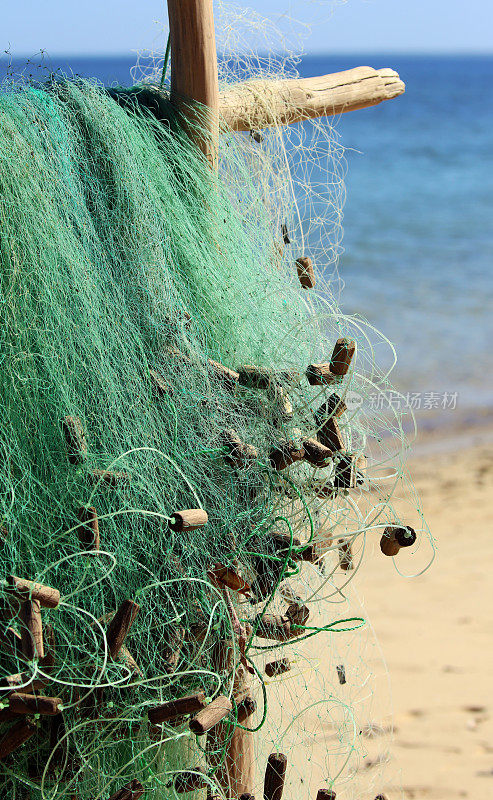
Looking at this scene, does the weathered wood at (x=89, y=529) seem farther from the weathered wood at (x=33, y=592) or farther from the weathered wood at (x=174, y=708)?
the weathered wood at (x=174, y=708)

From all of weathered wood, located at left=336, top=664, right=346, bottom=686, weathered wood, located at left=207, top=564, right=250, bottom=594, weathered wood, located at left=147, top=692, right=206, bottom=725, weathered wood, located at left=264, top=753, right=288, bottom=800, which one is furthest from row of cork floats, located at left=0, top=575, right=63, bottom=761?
weathered wood, located at left=336, top=664, right=346, bottom=686

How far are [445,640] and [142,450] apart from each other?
6.70 feet

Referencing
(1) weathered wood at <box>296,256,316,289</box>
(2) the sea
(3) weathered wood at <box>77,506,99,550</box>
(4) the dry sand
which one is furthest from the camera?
(2) the sea

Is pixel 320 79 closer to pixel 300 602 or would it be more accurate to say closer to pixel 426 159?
pixel 300 602

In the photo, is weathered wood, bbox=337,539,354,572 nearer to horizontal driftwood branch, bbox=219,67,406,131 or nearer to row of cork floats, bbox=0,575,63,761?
row of cork floats, bbox=0,575,63,761

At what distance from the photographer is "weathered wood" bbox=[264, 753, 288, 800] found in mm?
1232

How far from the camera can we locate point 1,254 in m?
1.04

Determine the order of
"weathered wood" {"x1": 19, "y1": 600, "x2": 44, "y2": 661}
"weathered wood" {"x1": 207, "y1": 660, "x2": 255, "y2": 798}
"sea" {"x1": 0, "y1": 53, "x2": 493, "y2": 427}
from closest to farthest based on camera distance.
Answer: "weathered wood" {"x1": 19, "y1": 600, "x2": 44, "y2": 661} → "weathered wood" {"x1": 207, "y1": 660, "x2": 255, "y2": 798} → "sea" {"x1": 0, "y1": 53, "x2": 493, "y2": 427}

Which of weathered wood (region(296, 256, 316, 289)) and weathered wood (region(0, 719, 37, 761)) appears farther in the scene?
weathered wood (region(296, 256, 316, 289))

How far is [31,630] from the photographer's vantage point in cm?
87

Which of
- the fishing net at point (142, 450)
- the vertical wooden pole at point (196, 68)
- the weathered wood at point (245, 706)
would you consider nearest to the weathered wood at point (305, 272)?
the fishing net at point (142, 450)

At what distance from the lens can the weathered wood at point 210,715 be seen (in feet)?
3.31

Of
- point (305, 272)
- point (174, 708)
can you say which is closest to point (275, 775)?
point (174, 708)

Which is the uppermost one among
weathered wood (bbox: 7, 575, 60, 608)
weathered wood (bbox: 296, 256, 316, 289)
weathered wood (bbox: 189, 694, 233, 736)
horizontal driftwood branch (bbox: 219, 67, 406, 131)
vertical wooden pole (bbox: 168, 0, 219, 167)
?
vertical wooden pole (bbox: 168, 0, 219, 167)
